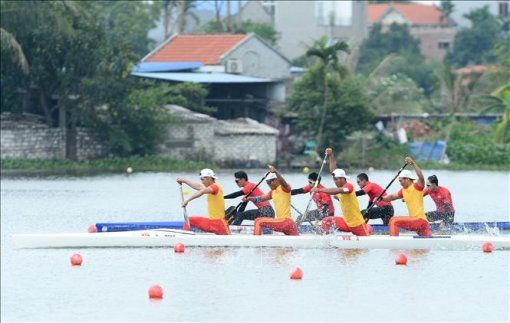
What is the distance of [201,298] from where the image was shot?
23766 millimetres

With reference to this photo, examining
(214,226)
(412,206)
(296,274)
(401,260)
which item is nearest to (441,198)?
(412,206)

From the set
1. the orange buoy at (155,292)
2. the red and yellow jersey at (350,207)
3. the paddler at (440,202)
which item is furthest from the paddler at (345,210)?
the orange buoy at (155,292)

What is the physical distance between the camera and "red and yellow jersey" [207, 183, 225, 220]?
91.0 feet

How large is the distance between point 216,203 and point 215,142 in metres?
28.1

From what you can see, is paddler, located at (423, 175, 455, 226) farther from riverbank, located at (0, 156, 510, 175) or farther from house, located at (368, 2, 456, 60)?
house, located at (368, 2, 456, 60)

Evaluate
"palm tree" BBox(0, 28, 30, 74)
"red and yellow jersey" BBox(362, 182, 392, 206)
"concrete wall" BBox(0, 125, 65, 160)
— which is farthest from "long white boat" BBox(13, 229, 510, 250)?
"concrete wall" BBox(0, 125, 65, 160)

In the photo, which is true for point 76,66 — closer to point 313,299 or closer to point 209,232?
point 209,232

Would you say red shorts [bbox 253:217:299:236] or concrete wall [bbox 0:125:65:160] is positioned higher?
red shorts [bbox 253:217:299:236]

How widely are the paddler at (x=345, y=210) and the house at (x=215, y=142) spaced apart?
27366mm

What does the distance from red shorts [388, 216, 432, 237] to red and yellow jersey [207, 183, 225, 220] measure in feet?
9.66

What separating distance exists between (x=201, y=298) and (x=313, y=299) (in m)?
1.63

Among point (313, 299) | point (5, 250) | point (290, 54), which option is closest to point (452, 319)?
point (313, 299)

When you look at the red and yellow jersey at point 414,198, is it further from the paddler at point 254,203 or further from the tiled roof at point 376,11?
the tiled roof at point 376,11

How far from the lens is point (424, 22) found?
10369cm
